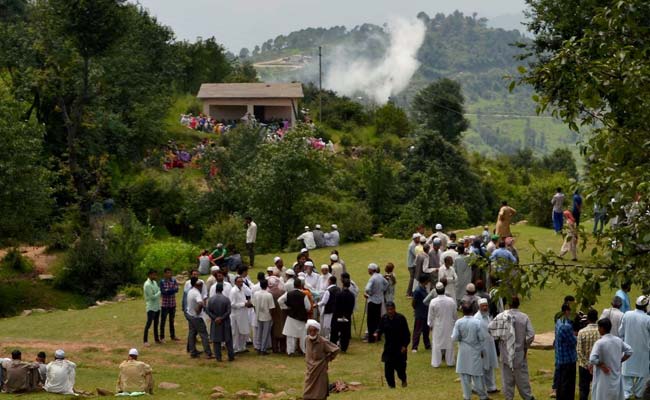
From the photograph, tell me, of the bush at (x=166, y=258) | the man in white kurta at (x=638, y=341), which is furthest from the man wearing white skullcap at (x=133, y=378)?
the bush at (x=166, y=258)

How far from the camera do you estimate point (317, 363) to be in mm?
14422

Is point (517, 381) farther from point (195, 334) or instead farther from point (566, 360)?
point (195, 334)

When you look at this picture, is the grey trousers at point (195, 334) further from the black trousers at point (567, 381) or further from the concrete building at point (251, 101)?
the concrete building at point (251, 101)

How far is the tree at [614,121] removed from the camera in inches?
396

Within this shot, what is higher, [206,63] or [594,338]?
[206,63]

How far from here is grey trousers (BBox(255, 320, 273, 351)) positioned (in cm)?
2020

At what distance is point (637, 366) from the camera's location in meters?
14.8

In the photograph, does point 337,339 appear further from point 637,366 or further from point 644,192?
point 644,192

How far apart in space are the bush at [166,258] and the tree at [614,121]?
71.8 feet

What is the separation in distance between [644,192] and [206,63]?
80.3m

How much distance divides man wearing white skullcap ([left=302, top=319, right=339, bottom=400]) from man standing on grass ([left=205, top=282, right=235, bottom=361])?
5180 mm

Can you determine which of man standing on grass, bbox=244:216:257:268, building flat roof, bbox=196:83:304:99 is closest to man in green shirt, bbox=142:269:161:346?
man standing on grass, bbox=244:216:257:268

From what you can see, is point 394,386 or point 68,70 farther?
point 68,70

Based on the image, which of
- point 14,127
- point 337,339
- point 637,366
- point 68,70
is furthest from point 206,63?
point 637,366
